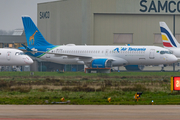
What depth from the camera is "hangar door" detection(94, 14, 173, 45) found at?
235 feet

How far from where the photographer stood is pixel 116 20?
71.8 m

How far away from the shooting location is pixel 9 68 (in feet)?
231

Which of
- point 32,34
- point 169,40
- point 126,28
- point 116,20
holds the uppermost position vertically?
point 116,20

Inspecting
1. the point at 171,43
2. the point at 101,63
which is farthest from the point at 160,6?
the point at 101,63

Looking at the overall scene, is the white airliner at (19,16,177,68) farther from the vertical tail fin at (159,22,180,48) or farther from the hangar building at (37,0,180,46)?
the hangar building at (37,0,180,46)

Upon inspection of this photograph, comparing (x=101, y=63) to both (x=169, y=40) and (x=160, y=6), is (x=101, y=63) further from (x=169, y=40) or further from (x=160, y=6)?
(x=160, y=6)

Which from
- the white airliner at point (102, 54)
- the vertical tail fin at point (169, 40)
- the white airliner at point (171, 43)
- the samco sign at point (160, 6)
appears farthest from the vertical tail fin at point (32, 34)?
the samco sign at point (160, 6)

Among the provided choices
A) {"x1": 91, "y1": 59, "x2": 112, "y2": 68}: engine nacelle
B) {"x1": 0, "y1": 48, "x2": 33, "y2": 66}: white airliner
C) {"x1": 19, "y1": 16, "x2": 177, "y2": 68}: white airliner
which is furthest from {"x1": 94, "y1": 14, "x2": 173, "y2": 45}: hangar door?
{"x1": 0, "y1": 48, "x2": 33, "y2": 66}: white airliner

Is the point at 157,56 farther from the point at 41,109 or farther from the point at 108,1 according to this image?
the point at 41,109

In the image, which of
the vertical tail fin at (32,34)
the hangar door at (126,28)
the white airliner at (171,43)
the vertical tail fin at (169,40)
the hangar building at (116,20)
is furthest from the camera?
the hangar door at (126,28)

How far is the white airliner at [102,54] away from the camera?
4938 centimetres

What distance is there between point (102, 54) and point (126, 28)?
21336 mm

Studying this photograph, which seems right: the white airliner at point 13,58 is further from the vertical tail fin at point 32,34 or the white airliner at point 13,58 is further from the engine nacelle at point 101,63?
the vertical tail fin at point 32,34

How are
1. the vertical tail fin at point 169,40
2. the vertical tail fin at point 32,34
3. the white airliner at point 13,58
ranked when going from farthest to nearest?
1. the vertical tail fin at point 32,34
2. the vertical tail fin at point 169,40
3. the white airliner at point 13,58
